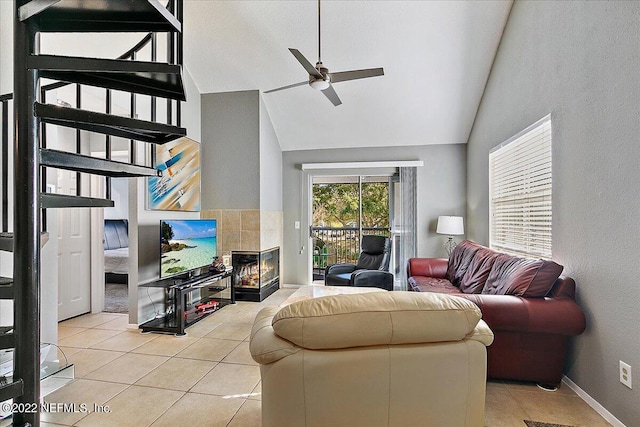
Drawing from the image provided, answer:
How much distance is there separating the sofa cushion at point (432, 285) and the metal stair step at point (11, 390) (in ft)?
10.0

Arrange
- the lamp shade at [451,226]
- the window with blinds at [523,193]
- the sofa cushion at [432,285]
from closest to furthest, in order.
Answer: the window with blinds at [523,193], the sofa cushion at [432,285], the lamp shade at [451,226]

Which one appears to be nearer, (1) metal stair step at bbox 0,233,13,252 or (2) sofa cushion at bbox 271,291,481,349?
(2) sofa cushion at bbox 271,291,481,349

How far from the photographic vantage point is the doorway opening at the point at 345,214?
18.7 ft

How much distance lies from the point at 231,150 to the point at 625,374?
4.66 meters

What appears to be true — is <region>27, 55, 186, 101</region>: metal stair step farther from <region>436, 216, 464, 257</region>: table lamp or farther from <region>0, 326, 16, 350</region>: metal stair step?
<region>436, 216, 464, 257</region>: table lamp

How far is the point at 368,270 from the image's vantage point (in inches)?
184

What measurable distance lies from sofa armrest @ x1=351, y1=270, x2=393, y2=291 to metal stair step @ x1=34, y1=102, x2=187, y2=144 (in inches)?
125

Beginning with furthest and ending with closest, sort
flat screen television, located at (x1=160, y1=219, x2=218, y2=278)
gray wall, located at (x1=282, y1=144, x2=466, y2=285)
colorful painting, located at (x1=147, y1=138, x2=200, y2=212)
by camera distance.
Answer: gray wall, located at (x1=282, y1=144, x2=466, y2=285) → colorful painting, located at (x1=147, y1=138, x2=200, y2=212) → flat screen television, located at (x1=160, y1=219, x2=218, y2=278)

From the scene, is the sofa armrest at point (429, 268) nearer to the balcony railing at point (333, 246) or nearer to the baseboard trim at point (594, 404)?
the balcony railing at point (333, 246)

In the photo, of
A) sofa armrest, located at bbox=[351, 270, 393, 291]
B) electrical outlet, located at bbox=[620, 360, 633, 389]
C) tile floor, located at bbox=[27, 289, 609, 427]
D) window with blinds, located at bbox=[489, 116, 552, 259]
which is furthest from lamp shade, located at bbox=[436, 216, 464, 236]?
electrical outlet, located at bbox=[620, 360, 633, 389]

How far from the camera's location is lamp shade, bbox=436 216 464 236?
486 cm

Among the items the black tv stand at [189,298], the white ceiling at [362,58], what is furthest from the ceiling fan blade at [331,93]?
the black tv stand at [189,298]

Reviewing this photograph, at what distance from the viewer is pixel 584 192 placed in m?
2.23

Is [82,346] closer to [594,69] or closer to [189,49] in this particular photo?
[189,49]
